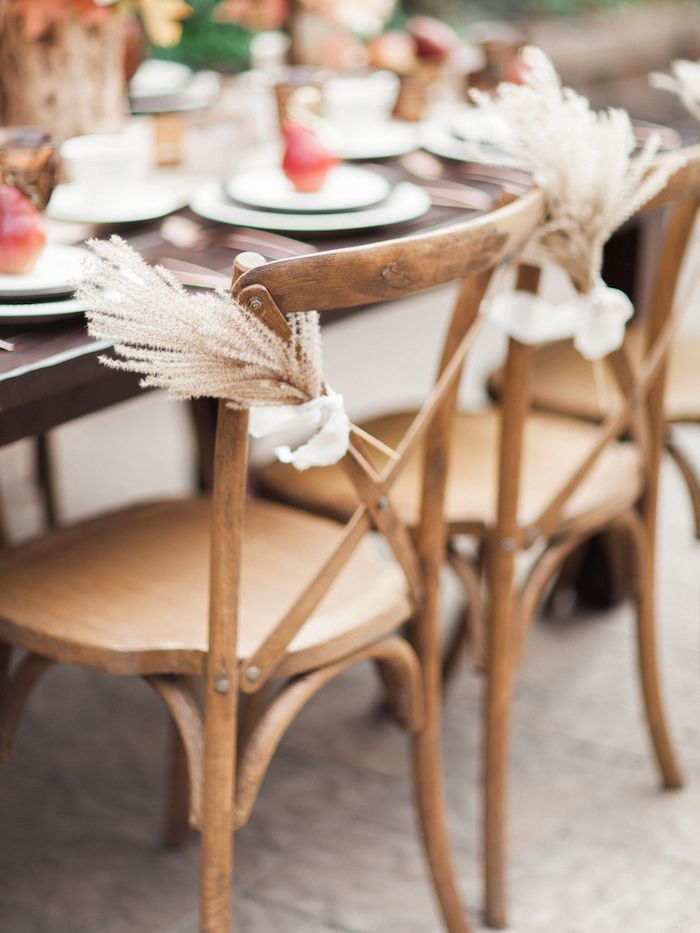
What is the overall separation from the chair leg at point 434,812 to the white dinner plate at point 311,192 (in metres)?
0.54

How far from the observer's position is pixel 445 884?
140 centimetres

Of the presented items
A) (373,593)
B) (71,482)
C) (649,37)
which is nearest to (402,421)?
(373,593)

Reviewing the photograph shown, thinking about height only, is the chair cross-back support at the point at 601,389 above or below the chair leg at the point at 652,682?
above

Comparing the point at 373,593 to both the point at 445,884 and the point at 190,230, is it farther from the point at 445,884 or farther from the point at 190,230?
the point at 190,230

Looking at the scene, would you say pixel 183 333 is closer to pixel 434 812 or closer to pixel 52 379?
pixel 52 379

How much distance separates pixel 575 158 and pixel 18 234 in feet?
1.75

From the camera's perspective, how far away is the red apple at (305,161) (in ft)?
4.92

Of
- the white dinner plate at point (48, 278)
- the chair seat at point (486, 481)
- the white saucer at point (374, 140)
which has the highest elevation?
the white saucer at point (374, 140)

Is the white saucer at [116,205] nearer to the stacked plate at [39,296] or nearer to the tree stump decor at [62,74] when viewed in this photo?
the tree stump decor at [62,74]

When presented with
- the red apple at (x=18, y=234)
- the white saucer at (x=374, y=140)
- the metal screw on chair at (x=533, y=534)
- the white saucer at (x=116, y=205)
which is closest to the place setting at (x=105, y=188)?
the white saucer at (x=116, y=205)

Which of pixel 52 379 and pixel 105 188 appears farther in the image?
A: pixel 105 188

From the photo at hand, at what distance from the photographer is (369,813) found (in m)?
1.69

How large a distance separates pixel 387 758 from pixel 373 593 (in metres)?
0.63

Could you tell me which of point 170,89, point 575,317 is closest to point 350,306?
point 575,317
